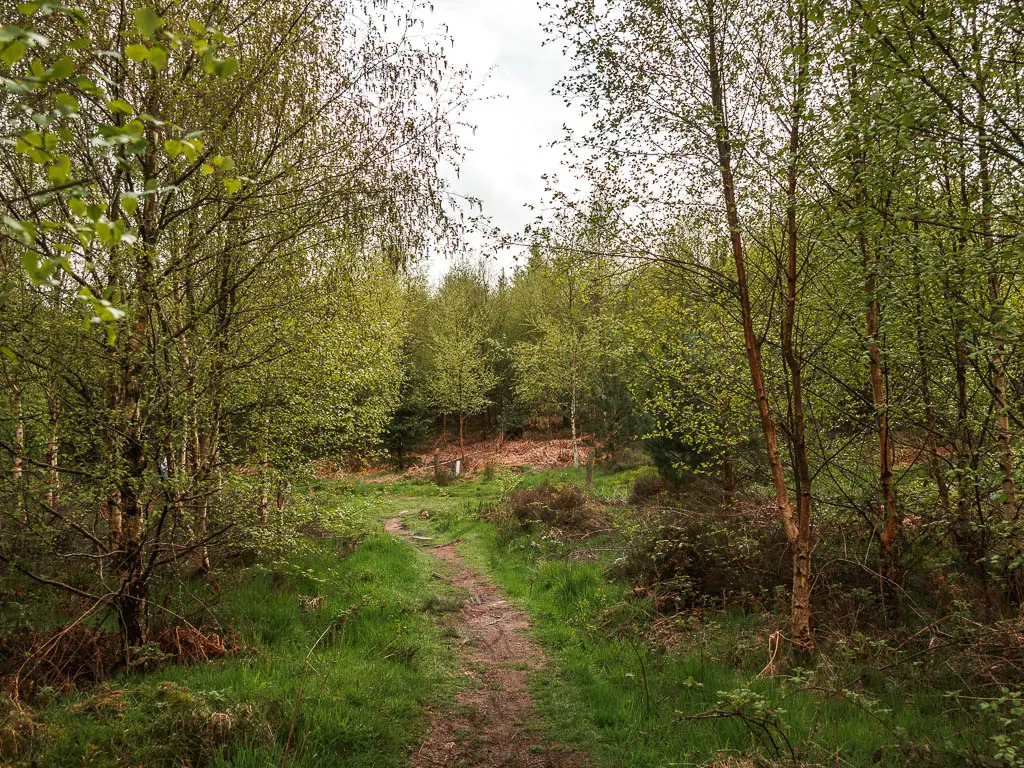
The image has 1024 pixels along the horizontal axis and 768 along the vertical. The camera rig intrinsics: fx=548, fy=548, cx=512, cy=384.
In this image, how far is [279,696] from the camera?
4973 mm

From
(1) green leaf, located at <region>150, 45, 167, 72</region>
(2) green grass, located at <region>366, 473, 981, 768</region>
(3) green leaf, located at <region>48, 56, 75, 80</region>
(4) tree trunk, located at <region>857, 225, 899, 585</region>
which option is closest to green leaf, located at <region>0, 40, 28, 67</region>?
(3) green leaf, located at <region>48, 56, 75, 80</region>

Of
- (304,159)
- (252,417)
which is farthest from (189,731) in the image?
(304,159)

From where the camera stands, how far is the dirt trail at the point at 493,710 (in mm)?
4738

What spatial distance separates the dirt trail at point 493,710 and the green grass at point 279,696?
0.28 metres

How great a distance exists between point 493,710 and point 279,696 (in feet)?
6.80

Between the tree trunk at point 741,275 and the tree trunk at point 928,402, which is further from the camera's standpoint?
the tree trunk at point 741,275

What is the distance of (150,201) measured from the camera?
5.95m

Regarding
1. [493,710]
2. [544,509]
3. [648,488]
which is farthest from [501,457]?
[493,710]

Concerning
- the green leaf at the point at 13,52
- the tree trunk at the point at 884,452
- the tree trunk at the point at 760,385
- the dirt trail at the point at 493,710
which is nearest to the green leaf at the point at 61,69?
the green leaf at the point at 13,52

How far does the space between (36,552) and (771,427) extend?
7703 millimetres

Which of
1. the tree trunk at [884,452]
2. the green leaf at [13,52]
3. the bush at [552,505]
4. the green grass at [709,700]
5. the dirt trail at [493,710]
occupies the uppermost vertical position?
the green leaf at [13,52]

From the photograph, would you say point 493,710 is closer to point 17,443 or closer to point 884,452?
point 884,452

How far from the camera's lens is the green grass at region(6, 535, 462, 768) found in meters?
4.07

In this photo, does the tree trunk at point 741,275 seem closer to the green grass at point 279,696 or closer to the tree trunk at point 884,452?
the tree trunk at point 884,452
